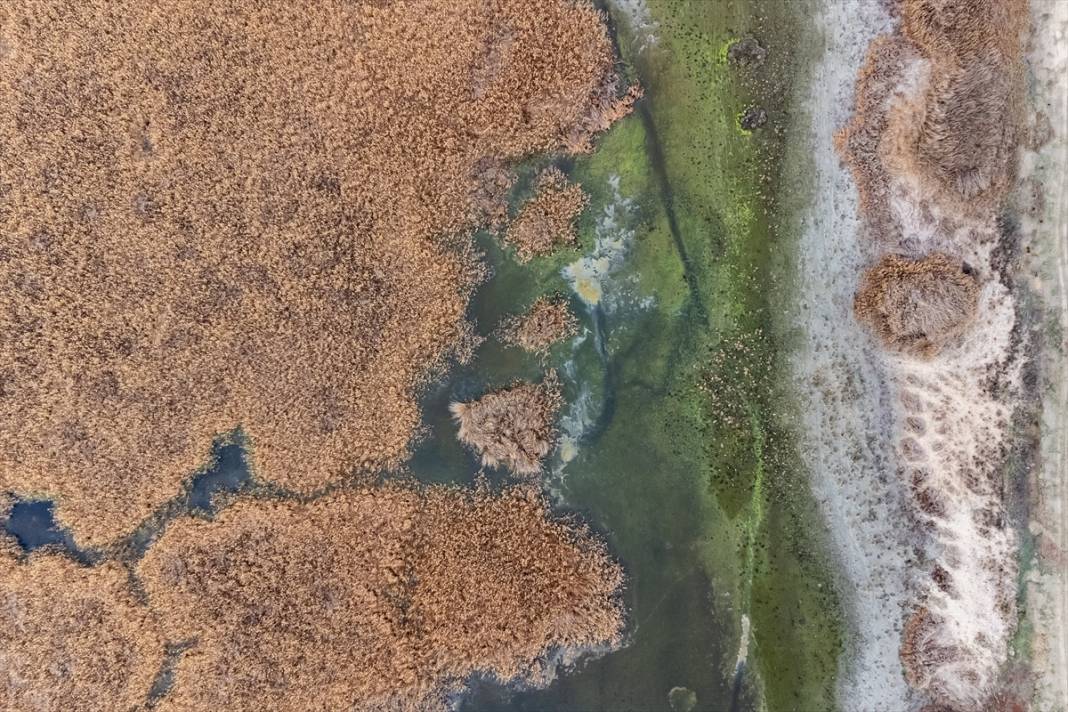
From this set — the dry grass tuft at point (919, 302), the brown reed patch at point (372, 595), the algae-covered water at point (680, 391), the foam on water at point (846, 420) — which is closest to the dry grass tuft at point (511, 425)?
the algae-covered water at point (680, 391)

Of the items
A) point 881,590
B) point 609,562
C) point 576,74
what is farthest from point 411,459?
point 881,590

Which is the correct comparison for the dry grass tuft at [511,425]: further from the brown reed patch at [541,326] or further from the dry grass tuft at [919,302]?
the dry grass tuft at [919,302]

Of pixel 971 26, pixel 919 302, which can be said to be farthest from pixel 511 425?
pixel 971 26

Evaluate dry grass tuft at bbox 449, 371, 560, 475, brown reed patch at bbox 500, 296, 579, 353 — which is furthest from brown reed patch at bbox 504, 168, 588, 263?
dry grass tuft at bbox 449, 371, 560, 475

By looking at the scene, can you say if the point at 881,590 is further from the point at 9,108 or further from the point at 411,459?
the point at 9,108

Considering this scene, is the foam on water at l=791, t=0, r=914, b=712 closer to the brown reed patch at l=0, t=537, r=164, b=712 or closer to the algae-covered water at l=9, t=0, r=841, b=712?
the algae-covered water at l=9, t=0, r=841, b=712

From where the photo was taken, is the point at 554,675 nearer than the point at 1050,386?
No
